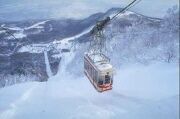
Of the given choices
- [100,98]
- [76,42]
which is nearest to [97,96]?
[100,98]

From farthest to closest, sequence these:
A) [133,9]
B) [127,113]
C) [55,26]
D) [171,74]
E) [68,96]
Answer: [133,9] < [55,26] < [171,74] < [68,96] < [127,113]

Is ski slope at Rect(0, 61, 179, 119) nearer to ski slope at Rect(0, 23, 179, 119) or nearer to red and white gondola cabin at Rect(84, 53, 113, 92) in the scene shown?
ski slope at Rect(0, 23, 179, 119)

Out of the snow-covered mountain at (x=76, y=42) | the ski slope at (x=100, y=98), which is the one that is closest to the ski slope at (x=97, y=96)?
the ski slope at (x=100, y=98)

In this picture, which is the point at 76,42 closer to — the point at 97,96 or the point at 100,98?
the point at 97,96

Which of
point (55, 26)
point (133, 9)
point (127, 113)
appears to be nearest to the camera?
point (127, 113)

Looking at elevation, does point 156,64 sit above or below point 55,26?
below

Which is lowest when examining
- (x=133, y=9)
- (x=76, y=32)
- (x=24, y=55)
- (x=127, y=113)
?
(x=127, y=113)

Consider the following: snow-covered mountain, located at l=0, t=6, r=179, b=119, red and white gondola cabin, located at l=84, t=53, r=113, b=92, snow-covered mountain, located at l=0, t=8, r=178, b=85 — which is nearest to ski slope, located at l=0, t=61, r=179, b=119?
snow-covered mountain, located at l=0, t=6, r=179, b=119

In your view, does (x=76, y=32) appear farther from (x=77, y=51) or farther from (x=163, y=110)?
(x=163, y=110)

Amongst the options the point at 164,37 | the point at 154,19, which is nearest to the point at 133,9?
the point at 154,19
